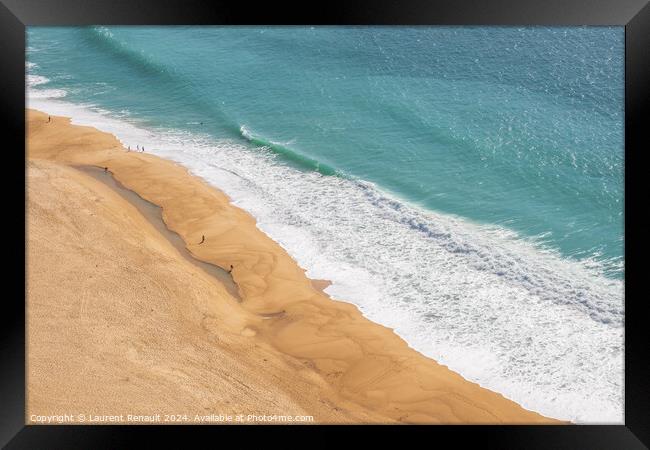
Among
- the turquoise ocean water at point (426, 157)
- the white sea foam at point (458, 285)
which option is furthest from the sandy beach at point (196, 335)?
the turquoise ocean water at point (426, 157)

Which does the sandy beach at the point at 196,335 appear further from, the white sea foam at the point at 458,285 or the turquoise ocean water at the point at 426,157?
the turquoise ocean water at the point at 426,157

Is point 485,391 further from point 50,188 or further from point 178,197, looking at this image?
point 50,188

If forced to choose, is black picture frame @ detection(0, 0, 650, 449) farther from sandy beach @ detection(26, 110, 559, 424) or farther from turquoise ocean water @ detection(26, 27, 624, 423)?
turquoise ocean water @ detection(26, 27, 624, 423)

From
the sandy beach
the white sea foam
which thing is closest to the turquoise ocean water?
the white sea foam

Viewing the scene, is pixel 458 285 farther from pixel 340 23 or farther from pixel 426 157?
pixel 426 157

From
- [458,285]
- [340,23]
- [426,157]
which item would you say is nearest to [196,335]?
[340,23]
